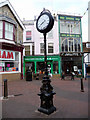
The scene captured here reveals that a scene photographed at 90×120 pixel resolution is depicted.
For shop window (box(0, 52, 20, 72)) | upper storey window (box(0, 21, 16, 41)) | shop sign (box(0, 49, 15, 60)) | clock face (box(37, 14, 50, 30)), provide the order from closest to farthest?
clock face (box(37, 14, 50, 30)) → shop sign (box(0, 49, 15, 60)) → upper storey window (box(0, 21, 16, 41)) → shop window (box(0, 52, 20, 72))

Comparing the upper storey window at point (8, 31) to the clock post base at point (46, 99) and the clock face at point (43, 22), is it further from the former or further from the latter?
the clock post base at point (46, 99)

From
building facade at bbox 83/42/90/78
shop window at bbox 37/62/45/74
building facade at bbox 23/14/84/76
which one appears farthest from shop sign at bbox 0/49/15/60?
building facade at bbox 83/42/90/78

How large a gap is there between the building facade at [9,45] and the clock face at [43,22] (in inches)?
317

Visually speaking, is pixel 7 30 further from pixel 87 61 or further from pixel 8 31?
pixel 87 61

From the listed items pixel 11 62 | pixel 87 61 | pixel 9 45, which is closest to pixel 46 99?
pixel 9 45

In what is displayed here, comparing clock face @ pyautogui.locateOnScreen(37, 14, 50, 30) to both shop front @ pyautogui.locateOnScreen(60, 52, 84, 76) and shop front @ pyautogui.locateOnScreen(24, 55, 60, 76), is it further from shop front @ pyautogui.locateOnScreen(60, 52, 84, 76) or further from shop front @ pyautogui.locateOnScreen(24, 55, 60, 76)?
shop front @ pyautogui.locateOnScreen(60, 52, 84, 76)

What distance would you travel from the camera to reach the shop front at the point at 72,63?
672 inches

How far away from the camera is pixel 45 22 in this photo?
168 inches

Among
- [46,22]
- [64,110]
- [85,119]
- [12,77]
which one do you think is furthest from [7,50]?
[85,119]

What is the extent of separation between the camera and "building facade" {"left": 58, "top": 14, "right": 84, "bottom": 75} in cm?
1717

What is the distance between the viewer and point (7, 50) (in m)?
12.0

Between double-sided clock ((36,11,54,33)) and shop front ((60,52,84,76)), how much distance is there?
507 inches

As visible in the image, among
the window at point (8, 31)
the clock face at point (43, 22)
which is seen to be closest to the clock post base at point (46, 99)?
the clock face at point (43, 22)

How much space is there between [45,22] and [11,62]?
33.9 feet
